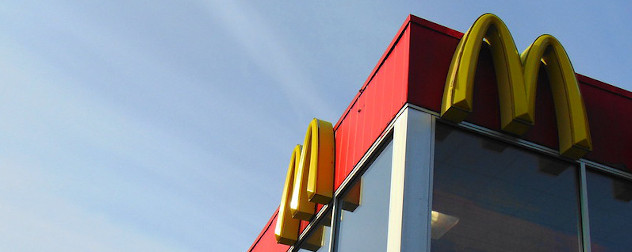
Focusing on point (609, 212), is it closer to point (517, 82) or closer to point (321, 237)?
point (517, 82)

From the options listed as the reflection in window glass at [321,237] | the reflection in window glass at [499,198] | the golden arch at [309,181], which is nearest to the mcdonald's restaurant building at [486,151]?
the reflection in window glass at [499,198]

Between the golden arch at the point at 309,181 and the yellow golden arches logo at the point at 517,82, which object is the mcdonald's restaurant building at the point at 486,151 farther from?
the golden arch at the point at 309,181

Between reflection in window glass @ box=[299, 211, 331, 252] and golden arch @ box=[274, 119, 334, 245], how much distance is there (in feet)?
0.73

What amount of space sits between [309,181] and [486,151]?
8.22 feet

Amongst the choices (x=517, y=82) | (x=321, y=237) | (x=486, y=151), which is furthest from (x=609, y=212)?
(x=321, y=237)

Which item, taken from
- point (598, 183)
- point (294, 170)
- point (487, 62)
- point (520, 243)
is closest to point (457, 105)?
point (487, 62)

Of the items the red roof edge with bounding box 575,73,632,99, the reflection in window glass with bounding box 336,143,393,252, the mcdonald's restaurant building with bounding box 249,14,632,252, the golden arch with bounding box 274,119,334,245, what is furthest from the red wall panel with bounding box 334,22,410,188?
the red roof edge with bounding box 575,73,632,99

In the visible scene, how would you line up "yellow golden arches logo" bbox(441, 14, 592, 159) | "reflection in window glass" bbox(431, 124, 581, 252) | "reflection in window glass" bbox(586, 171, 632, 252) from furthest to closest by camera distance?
1. "reflection in window glass" bbox(586, 171, 632, 252)
2. "yellow golden arches logo" bbox(441, 14, 592, 159)
3. "reflection in window glass" bbox(431, 124, 581, 252)

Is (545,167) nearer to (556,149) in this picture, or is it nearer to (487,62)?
(556,149)

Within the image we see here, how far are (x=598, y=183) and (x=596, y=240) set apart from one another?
0.67 meters

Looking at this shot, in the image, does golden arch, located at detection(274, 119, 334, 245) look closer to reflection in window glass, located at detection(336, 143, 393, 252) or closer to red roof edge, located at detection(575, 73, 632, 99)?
reflection in window glass, located at detection(336, 143, 393, 252)

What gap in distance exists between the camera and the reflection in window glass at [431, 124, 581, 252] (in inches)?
269

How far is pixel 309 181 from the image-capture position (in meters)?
8.95

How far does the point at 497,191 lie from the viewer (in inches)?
281
